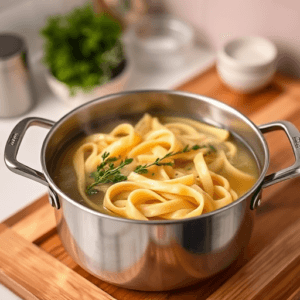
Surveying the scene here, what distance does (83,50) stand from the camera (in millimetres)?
2096

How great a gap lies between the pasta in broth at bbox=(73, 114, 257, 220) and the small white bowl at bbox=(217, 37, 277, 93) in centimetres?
47

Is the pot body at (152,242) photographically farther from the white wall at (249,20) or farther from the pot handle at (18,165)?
the white wall at (249,20)

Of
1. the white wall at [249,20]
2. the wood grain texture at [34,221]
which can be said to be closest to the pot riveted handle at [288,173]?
the wood grain texture at [34,221]

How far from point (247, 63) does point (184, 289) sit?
1.01 metres

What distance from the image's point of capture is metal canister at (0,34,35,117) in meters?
1.97

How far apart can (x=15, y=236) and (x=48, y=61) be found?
834 mm

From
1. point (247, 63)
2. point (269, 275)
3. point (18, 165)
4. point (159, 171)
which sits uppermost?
point (18, 165)

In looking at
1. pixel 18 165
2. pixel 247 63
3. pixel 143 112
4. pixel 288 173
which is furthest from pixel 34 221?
pixel 247 63

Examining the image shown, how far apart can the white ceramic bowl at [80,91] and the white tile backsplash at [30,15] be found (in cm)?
36

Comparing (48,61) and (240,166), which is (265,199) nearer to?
(240,166)

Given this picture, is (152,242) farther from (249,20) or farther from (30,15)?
(30,15)

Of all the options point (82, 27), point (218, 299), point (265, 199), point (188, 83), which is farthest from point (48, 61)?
point (218, 299)

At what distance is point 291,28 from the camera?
2119mm

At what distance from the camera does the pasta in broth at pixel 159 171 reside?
131 cm
